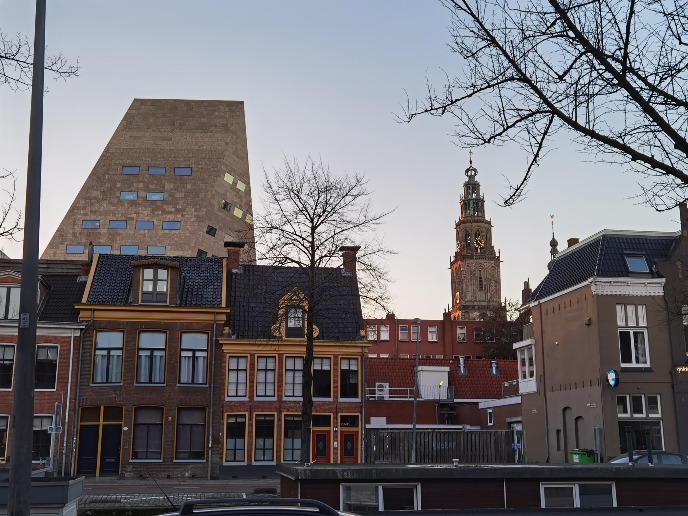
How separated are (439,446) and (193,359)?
13.1 meters

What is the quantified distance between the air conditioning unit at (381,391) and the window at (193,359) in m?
16.6

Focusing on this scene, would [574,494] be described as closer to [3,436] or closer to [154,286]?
[154,286]

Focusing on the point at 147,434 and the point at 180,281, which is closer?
the point at 147,434

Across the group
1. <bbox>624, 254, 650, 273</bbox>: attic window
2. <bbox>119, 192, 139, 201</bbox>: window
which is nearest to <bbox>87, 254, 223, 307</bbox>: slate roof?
<bbox>624, 254, 650, 273</bbox>: attic window

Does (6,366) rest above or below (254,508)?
above

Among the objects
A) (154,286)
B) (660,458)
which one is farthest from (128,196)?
(660,458)

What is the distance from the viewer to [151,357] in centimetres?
3875

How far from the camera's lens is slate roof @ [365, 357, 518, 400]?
55.9m

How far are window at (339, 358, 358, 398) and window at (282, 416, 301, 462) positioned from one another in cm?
268

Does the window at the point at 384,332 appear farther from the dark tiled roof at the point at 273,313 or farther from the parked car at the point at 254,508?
the parked car at the point at 254,508

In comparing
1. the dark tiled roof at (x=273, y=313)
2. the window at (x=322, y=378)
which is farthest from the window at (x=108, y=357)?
the window at (x=322, y=378)

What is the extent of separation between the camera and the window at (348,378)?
40.1m

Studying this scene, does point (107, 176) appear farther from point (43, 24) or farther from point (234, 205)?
point (43, 24)

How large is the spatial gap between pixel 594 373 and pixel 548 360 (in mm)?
5147
